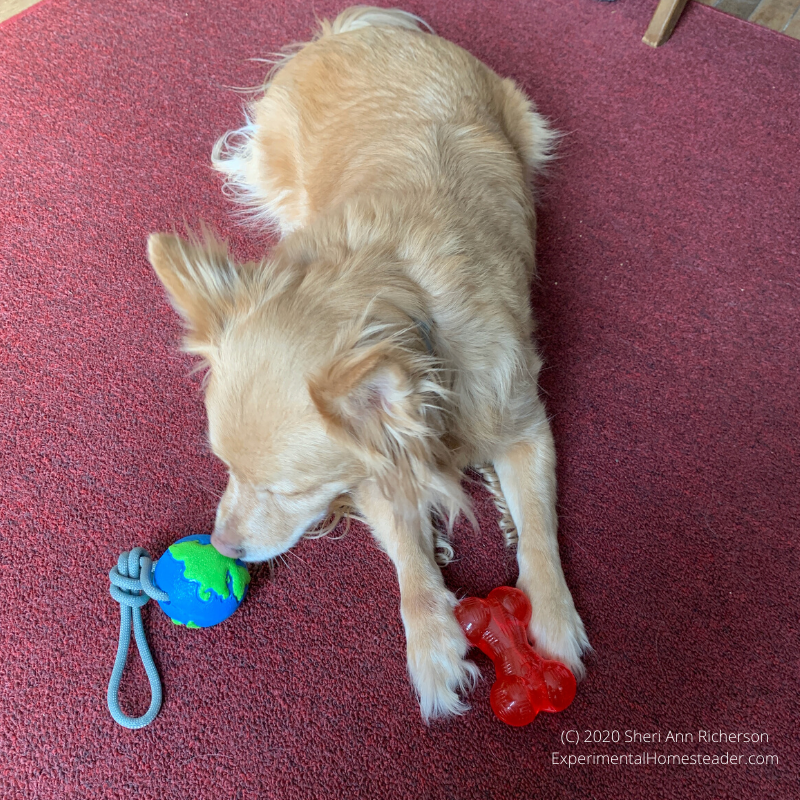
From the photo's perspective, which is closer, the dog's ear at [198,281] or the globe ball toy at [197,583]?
the dog's ear at [198,281]

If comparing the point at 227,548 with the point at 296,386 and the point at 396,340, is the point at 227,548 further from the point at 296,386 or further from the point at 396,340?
the point at 396,340

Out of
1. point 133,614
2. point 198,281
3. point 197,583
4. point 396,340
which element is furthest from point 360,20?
point 133,614

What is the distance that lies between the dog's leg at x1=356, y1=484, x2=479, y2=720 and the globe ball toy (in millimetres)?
431

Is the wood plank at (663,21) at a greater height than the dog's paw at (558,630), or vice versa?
the wood plank at (663,21)

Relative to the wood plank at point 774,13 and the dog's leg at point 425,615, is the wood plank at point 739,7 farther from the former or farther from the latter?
the dog's leg at point 425,615

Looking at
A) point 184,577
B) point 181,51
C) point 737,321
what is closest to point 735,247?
point 737,321

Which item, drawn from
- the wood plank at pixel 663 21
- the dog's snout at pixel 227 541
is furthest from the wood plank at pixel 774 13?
the dog's snout at pixel 227 541

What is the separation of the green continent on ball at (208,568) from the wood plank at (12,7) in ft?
9.83

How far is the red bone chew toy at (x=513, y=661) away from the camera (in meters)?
1.49

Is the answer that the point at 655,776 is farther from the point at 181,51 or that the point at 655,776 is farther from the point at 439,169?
the point at 181,51

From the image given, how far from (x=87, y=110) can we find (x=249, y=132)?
74 cm

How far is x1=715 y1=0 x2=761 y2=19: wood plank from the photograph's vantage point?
3.11 m

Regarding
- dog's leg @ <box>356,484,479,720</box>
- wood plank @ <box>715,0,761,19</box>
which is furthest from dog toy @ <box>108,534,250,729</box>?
wood plank @ <box>715,0,761,19</box>

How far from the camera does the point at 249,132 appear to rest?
263 centimetres
